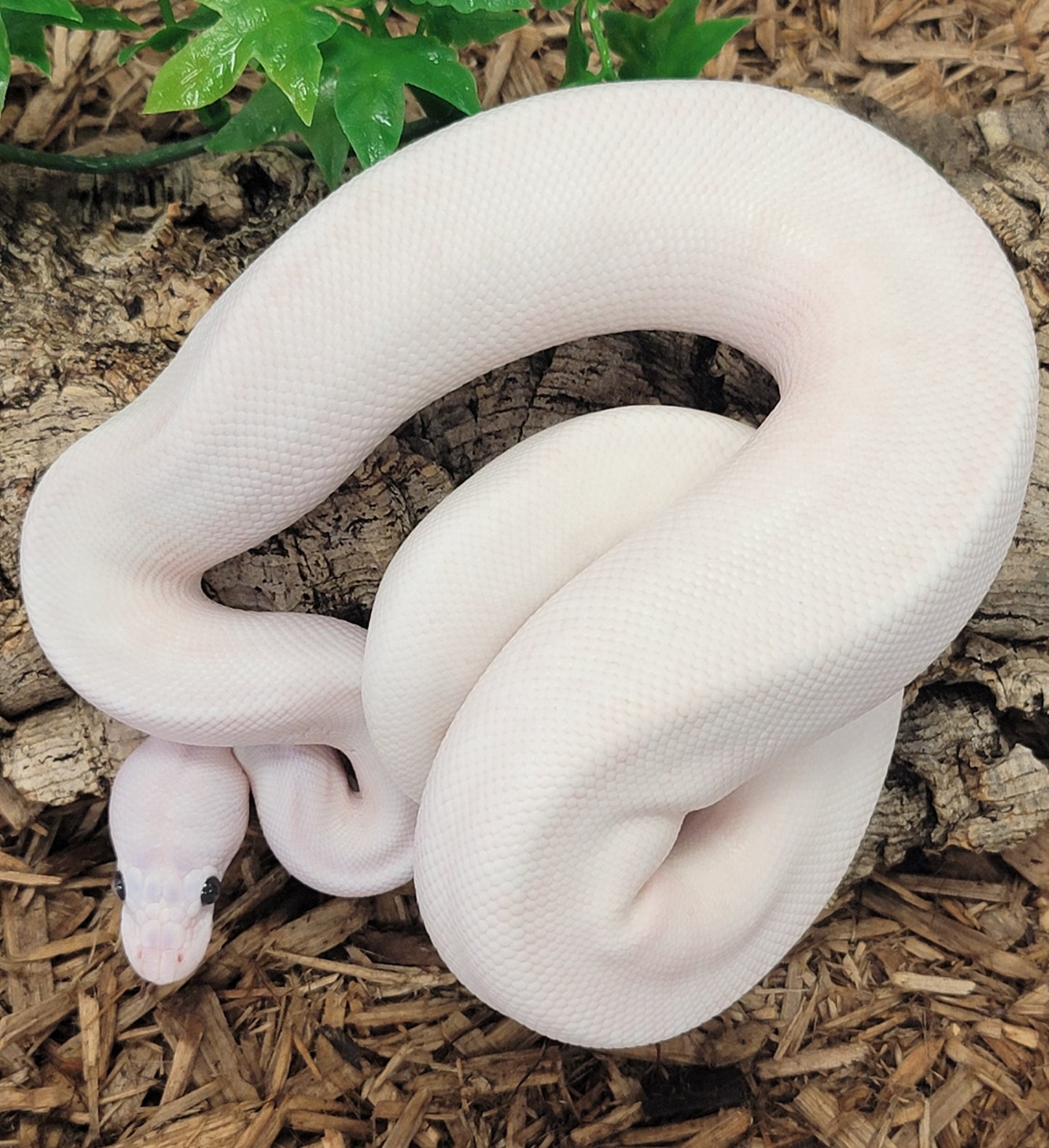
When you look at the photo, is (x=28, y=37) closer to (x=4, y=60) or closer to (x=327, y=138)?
(x=4, y=60)

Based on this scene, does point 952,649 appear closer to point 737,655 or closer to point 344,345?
point 737,655

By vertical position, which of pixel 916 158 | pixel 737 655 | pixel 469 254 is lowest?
pixel 737 655

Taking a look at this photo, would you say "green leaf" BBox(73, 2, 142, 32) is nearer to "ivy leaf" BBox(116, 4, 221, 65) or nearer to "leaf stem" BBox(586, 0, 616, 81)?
"ivy leaf" BBox(116, 4, 221, 65)

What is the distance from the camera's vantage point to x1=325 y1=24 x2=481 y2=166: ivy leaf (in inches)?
57.1

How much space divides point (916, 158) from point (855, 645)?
725mm

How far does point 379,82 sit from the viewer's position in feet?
4.79

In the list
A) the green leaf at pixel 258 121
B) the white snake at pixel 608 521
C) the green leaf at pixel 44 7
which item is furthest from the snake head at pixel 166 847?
the green leaf at pixel 44 7

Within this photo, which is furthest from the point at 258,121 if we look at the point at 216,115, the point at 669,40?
the point at 669,40

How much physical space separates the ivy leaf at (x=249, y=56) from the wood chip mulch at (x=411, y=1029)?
0.83 metres

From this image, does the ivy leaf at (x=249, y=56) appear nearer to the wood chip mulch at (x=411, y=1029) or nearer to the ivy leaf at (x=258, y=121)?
the ivy leaf at (x=258, y=121)

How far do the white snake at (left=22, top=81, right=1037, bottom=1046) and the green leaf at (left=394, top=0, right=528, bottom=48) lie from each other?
0.25m

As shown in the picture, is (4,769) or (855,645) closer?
(855,645)

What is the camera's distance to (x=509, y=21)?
1552 mm

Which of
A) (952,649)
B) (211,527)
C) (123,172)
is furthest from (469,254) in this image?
(952,649)
